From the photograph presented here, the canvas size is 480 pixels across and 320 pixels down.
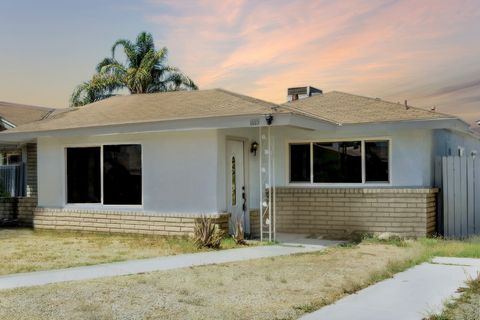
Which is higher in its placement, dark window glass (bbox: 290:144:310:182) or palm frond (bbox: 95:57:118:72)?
palm frond (bbox: 95:57:118:72)

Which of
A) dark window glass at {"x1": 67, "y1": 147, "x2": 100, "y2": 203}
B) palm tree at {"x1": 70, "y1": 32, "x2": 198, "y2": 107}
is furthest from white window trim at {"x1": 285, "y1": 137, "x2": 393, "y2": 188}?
palm tree at {"x1": 70, "y1": 32, "x2": 198, "y2": 107}

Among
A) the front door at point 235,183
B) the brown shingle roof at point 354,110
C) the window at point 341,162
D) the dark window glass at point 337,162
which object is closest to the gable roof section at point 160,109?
the front door at point 235,183

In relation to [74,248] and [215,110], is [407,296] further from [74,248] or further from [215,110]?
[74,248]

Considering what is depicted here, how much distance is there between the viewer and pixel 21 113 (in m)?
21.4

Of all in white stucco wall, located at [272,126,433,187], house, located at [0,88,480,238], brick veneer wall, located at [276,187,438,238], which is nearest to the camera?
house, located at [0,88,480,238]

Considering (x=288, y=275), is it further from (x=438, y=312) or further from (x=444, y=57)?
(x=444, y=57)

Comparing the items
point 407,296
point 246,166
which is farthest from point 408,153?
point 407,296

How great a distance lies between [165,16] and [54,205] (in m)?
6.33

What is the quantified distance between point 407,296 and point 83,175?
10.1 meters

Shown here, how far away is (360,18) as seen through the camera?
50.0 feet

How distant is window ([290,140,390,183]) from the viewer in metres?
14.2

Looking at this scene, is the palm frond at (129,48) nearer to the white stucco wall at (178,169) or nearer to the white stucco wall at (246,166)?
the white stucco wall at (178,169)

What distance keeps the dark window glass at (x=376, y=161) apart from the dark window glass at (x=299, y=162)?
1.60 metres

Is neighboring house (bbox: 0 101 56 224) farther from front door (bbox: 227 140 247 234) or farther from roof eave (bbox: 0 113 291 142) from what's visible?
front door (bbox: 227 140 247 234)
